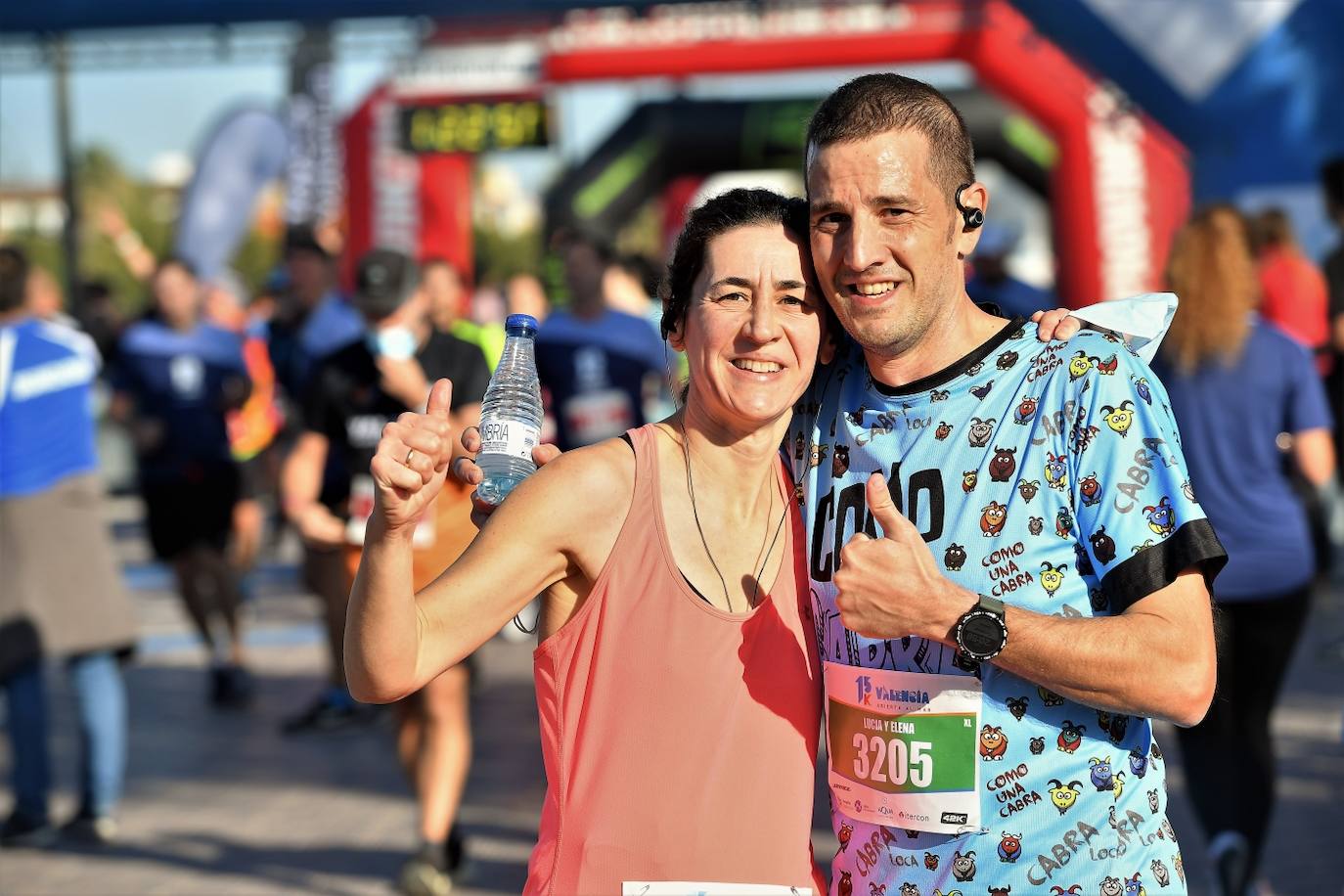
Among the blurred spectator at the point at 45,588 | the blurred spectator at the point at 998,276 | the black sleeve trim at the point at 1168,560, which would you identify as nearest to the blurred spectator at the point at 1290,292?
the blurred spectator at the point at 998,276

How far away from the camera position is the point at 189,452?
7809 millimetres

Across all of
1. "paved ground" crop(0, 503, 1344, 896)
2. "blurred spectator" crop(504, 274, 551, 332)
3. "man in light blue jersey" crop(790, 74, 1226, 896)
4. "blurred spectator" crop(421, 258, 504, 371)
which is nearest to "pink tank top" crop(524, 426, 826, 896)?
"man in light blue jersey" crop(790, 74, 1226, 896)

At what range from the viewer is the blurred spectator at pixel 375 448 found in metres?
4.89

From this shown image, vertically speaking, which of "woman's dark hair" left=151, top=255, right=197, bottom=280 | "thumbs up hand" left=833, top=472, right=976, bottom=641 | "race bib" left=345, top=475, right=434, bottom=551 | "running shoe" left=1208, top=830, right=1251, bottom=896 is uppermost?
"woman's dark hair" left=151, top=255, right=197, bottom=280

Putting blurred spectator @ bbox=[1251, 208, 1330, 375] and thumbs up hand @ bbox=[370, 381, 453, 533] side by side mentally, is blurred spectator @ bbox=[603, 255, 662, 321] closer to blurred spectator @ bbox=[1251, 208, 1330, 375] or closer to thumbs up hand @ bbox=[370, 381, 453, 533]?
blurred spectator @ bbox=[1251, 208, 1330, 375]

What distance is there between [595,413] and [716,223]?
4.33 metres

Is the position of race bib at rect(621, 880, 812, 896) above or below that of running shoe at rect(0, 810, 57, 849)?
above

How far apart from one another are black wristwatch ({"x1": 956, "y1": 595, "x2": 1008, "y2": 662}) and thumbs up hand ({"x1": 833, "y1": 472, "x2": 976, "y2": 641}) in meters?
0.01

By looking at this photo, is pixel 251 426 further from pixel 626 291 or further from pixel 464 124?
pixel 464 124

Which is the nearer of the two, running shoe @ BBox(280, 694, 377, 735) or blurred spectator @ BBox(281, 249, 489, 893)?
blurred spectator @ BBox(281, 249, 489, 893)

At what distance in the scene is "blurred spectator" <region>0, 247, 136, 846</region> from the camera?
5.66 metres

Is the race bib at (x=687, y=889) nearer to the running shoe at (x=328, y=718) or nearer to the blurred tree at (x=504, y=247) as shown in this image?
the running shoe at (x=328, y=718)

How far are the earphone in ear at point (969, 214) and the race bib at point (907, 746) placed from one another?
25.5 inches

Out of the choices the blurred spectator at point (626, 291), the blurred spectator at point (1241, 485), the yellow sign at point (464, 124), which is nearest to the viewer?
the blurred spectator at point (1241, 485)
